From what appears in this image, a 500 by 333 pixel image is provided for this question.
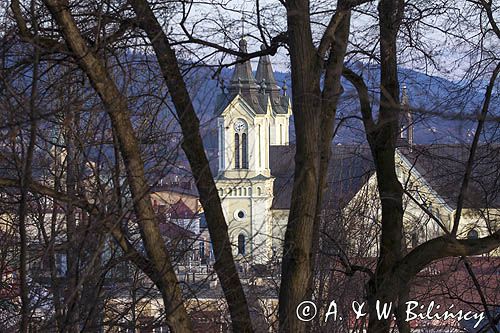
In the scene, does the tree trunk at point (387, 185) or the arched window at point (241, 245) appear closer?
the arched window at point (241, 245)

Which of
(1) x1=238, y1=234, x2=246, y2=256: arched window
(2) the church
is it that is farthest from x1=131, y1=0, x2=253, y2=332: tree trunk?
(1) x1=238, y1=234, x2=246, y2=256: arched window

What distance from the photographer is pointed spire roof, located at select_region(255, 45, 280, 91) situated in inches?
308

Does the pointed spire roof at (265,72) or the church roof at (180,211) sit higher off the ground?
the pointed spire roof at (265,72)

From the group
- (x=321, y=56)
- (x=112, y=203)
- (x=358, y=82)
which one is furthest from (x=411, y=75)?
(x=112, y=203)

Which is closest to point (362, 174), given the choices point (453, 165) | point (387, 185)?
point (453, 165)

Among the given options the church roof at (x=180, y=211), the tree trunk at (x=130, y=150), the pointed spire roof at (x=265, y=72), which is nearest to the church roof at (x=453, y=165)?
the pointed spire roof at (x=265, y=72)

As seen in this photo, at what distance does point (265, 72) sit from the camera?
995 centimetres

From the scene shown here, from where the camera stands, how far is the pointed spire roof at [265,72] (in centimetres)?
781

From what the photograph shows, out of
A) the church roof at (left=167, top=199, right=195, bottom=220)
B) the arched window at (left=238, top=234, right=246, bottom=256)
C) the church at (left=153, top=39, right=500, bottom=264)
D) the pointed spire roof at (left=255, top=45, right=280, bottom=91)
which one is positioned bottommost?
the arched window at (left=238, top=234, right=246, bottom=256)

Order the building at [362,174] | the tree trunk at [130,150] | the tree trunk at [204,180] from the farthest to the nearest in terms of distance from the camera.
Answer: the tree trunk at [204,180] → the building at [362,174] → the tree trunk at [130,150]

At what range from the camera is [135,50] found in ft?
20.1

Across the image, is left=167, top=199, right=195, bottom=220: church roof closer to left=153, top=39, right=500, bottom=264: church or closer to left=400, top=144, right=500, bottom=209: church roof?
left=153, top=39, right=500, bottom=264: church

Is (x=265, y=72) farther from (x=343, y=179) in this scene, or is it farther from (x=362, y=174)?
(x=343, y=179)

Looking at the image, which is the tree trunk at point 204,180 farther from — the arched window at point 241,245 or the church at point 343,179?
the arched window at point 241,245
